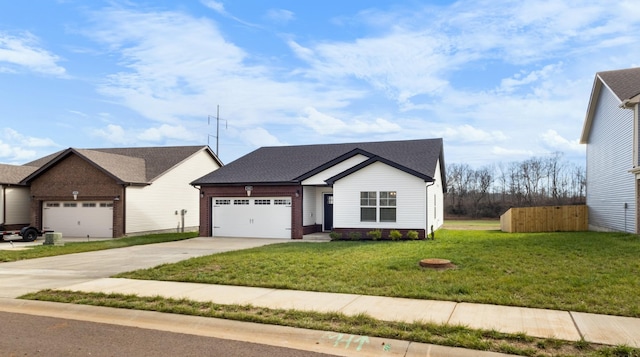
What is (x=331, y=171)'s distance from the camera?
2241 centimetres

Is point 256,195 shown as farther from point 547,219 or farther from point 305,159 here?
point 547,219

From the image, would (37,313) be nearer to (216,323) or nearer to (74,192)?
(216,323)

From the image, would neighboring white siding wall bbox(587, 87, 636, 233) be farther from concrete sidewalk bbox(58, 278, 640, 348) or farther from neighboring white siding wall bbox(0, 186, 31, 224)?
neighboring white siding wall bbox(0, 186, 31, 224)

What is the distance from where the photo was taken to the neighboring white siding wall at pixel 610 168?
20.0 meters

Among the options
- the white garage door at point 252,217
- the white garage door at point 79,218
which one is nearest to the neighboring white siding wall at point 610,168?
the white garage door at point 252,217

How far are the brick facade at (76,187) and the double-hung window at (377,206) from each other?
13145mm

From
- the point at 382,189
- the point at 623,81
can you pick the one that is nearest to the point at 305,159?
the point at 382,189

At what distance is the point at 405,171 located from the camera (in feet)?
64.7

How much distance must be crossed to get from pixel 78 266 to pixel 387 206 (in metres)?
12.4

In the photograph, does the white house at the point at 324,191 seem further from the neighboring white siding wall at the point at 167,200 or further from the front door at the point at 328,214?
the neighboring white siding wall at the point at 167,200

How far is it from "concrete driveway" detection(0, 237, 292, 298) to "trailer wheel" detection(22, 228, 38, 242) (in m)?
8.35

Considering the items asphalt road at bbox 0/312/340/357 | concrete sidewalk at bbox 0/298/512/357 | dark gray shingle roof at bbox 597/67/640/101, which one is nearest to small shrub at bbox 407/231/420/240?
dark gray shingle roof at bbox 597/67/640/101

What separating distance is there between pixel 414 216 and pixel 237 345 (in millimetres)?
14889

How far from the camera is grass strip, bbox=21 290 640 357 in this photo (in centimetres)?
534
